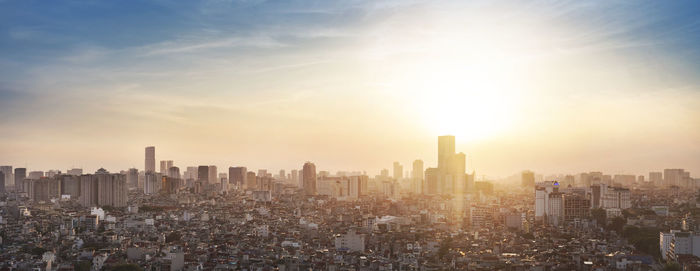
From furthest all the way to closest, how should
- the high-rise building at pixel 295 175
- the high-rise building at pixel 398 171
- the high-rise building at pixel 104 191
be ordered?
the high-rise building at pixel 398 171 < the high-rise building at pixel 295 175 < the high-rise building at pixel 104 191

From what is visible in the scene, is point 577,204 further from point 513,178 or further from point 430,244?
point 513,178

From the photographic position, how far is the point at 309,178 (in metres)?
47.9

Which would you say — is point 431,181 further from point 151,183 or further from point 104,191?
point 104,191

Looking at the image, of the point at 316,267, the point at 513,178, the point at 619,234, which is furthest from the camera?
the point at 513,178

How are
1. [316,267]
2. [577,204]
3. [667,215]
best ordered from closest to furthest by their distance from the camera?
1. [316,267]
2. [667,215]
3. [577,204]

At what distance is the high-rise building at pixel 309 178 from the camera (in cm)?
4639

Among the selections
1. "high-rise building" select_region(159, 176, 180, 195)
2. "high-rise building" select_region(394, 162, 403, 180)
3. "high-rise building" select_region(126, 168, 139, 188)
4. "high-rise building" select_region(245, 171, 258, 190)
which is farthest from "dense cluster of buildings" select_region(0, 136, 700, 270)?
"high-rise building" select_region(394, 162, 403, 180)

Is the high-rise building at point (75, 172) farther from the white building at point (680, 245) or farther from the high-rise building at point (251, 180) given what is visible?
the white building at point (680, 245)

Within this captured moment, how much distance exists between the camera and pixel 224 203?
3131 cm

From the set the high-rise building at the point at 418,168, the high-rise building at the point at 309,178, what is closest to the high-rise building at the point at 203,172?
the high-rise building at the point at 309,178

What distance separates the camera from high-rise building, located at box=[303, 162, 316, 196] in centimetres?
4639

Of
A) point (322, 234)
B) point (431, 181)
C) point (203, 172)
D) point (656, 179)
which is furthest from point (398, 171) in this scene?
point (322, 234)

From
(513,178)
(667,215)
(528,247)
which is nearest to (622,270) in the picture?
(528,247)

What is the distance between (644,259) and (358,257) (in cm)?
585
